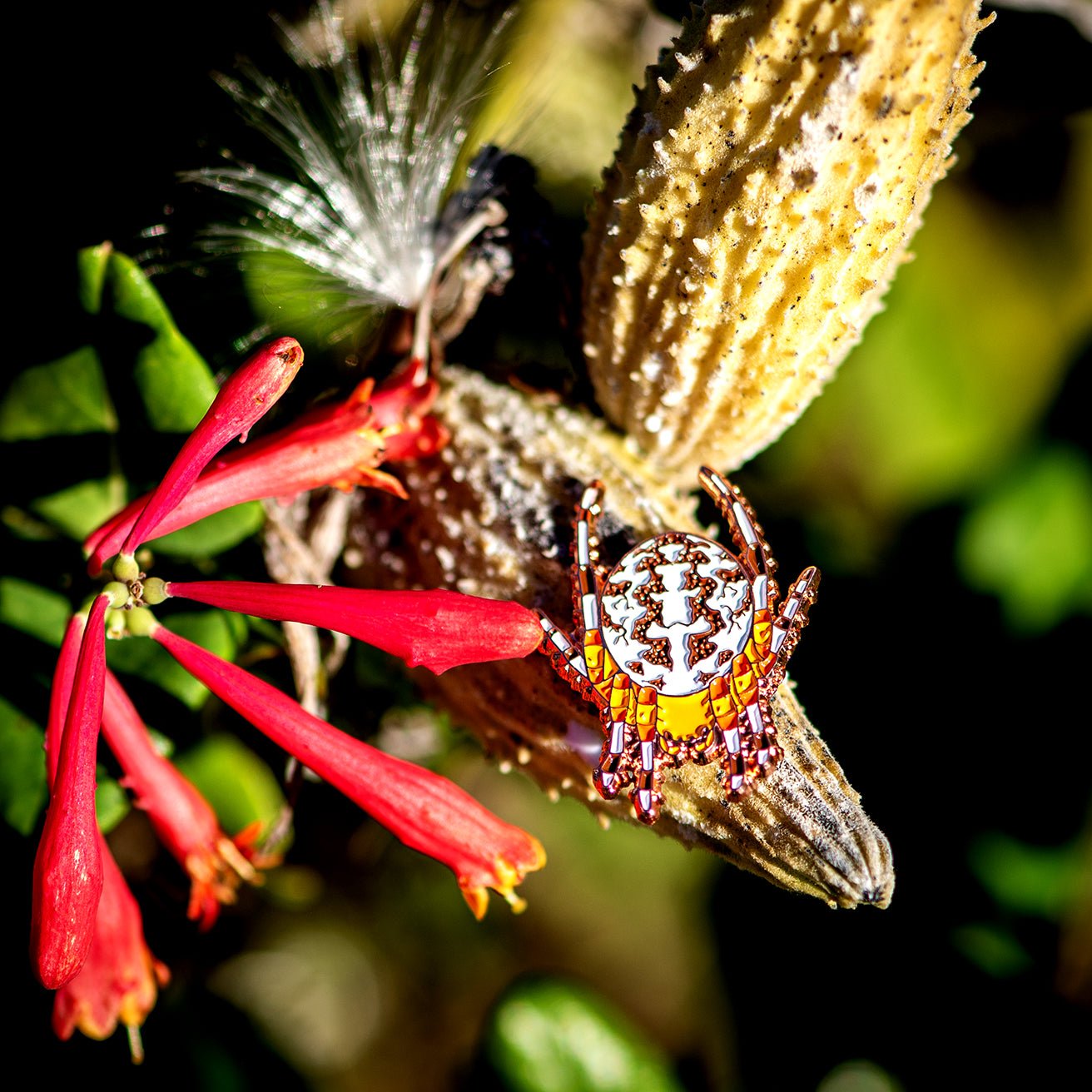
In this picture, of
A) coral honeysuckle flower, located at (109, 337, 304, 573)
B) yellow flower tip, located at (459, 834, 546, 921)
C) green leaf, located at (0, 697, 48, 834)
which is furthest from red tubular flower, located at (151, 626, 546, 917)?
green leaf, located at (0, 697, 48, 834)

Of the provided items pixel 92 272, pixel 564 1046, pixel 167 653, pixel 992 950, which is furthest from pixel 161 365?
pixel 992 950

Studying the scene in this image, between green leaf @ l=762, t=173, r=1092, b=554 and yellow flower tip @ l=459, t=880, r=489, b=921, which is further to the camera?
green leaf @ l=762, t=173, r=1092, b=554

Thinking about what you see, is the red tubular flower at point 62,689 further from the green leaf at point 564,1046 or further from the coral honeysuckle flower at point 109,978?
the green leaf at point 564,1046

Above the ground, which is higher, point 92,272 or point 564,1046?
point 92,272

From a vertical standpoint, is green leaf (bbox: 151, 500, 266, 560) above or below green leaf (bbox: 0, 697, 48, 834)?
above

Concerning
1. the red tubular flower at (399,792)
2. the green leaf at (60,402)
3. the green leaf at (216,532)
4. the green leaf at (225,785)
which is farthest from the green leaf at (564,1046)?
the green leaf at (60,402)

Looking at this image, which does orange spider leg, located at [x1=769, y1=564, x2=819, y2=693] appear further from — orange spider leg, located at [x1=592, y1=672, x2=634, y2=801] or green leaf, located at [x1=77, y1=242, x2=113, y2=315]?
green leaf, located at [x1=77, y1=242, x2=113, y2=315]

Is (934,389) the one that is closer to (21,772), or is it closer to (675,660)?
(675,660)

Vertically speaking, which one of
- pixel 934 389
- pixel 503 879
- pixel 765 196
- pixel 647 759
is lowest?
pixel 503 879
